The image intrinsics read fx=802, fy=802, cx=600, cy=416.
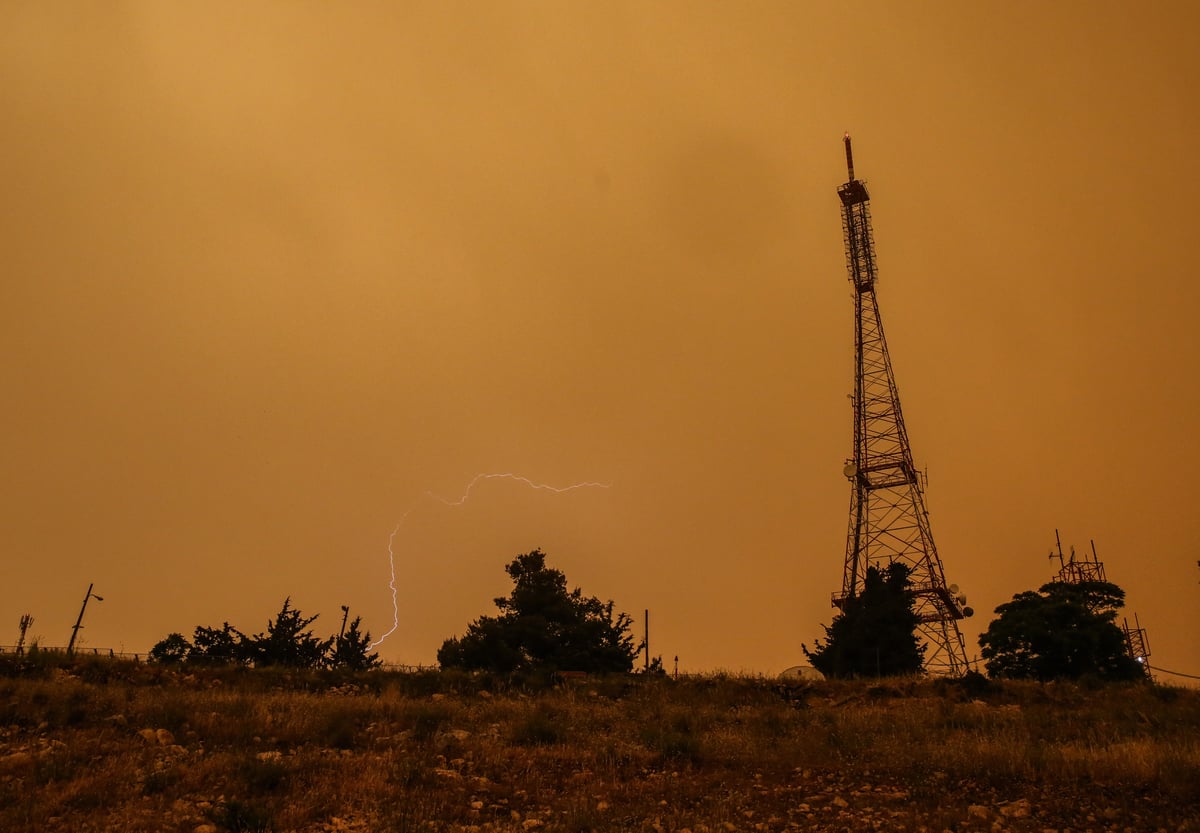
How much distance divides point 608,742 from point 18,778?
26.8 feet

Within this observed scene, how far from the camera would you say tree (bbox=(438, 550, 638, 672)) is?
→ 27.8 m

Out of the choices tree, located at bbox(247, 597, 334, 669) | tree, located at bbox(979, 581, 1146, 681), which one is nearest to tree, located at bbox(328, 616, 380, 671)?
tree, located at bbox(247, 597, 334, 669)

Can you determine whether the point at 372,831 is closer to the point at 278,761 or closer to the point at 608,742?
the point at 278,761

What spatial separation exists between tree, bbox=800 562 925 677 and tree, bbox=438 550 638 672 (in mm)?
7317

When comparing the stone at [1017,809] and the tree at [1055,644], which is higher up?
the tree at [1055,644]

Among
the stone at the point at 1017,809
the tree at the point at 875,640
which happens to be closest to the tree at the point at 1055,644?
the tree at the point at 875,640

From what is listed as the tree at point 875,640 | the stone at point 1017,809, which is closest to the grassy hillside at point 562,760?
the stone at point 1017,809

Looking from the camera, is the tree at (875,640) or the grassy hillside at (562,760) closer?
the grassy hillside at (562,760)

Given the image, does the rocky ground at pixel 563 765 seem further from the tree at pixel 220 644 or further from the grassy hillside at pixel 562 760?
the tree at pixel 220 644

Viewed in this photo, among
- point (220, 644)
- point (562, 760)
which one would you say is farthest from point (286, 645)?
point (562, 760)

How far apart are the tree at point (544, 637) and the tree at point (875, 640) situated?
732 centimetres

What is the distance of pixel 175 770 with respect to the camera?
34.9ft

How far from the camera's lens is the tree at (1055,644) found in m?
26.3

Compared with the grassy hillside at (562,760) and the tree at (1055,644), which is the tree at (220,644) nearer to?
the grassy hillside at (562,760)
